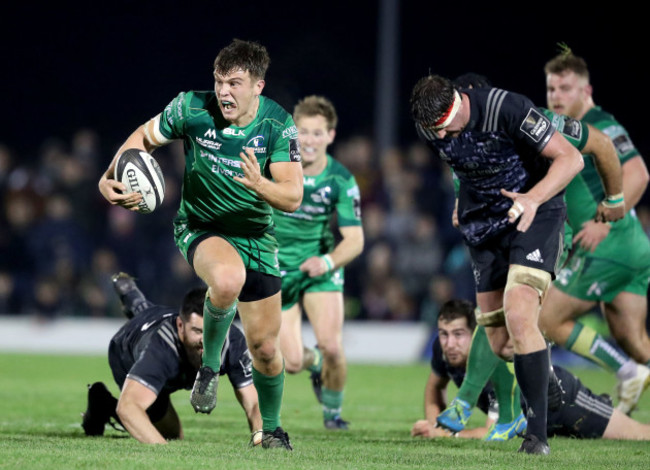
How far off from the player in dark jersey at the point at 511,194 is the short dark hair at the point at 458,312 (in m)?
0.81

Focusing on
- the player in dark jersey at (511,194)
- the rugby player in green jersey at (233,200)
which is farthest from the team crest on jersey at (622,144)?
the rugby player in green jersey at (233,200)

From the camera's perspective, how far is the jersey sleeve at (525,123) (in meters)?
6.27

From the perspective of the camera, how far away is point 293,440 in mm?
7160

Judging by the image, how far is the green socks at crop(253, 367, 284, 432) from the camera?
650 cm

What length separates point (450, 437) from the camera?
738cm

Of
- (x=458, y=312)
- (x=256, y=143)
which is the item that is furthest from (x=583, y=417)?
(x=256, y=143)

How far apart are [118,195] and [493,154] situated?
230 cm

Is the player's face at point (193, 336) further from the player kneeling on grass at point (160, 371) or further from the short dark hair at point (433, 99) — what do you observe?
the short dark hair at point (433, 99)

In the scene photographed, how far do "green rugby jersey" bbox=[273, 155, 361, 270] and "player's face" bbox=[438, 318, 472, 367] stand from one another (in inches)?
67.0

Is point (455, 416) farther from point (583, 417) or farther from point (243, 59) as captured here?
point (243, 59)

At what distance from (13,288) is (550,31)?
12241mm

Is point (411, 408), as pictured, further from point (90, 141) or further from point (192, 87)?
point (192, 87)

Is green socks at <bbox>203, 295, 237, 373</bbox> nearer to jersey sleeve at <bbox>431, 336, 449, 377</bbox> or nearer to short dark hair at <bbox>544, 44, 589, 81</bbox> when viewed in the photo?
jersey sleeve at <bbox>431, 336, 449, 377</bbox>

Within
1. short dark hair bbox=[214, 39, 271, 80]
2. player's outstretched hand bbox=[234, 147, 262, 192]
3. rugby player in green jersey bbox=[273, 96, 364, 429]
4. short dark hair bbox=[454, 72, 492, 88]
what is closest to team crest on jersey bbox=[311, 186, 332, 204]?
rugby player in green jersey bbox=[273, 96, 364, 429]
